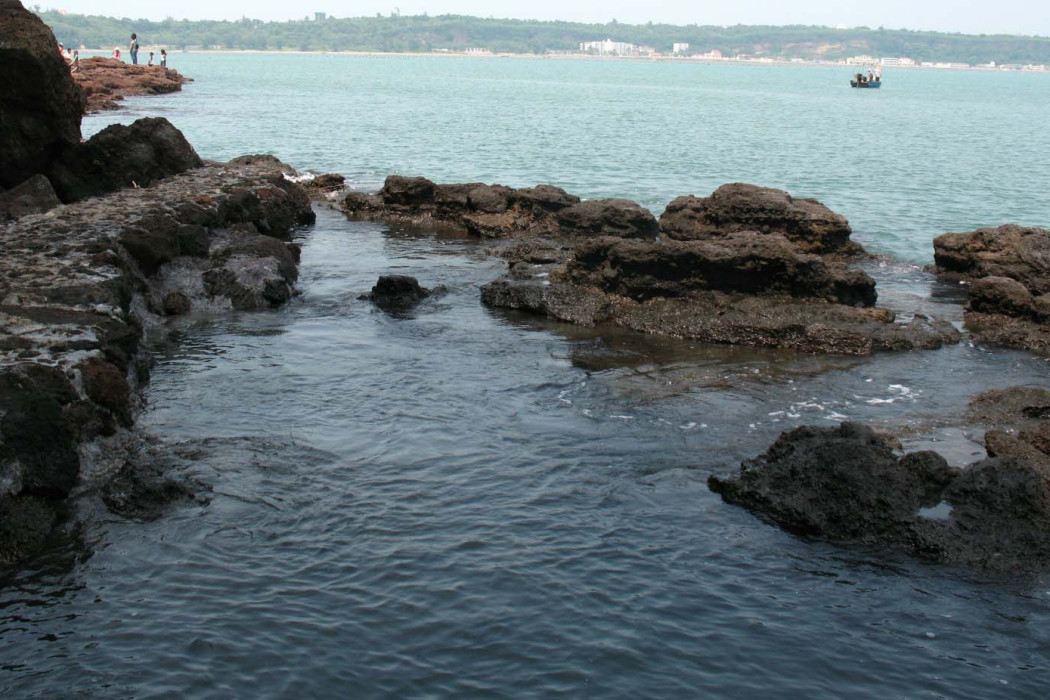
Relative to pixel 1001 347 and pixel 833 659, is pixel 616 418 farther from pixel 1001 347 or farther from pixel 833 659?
pixel 1001 347

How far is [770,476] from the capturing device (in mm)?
11375

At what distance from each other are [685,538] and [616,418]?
11.3 ft

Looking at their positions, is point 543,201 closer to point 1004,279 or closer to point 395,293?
point 395,293

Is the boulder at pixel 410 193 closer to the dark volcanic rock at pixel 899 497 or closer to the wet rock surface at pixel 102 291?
the wet rock surface at pixel 102 291

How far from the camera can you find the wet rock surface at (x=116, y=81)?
63031 mm

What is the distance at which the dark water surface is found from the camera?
27.3ft

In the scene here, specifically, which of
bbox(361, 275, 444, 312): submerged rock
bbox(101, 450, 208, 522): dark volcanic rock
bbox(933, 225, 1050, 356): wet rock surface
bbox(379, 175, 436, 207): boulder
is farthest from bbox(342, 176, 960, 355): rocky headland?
A: bbox(101, 450, 208, 522): dark volcanic rock

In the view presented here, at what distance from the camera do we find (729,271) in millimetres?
19109

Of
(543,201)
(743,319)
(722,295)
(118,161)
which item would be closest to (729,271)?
(722,295)

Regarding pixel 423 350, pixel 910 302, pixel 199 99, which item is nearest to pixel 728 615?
pixel 423 350

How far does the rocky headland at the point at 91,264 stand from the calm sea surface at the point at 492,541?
69 centimetres

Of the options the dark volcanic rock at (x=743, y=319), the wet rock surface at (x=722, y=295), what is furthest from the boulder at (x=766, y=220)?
the dark volcanic rock at (x=743, y=319)

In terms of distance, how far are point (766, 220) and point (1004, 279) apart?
6.09m

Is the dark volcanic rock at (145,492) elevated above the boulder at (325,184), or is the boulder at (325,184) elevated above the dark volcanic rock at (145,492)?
the boulder at (325,184)
